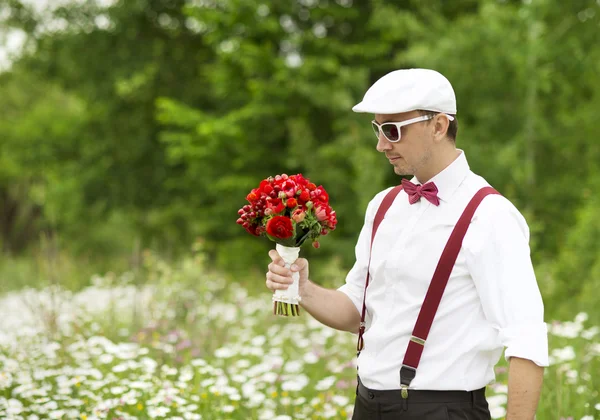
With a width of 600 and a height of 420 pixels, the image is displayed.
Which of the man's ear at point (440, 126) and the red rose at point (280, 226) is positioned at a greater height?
the man's ear at point (440, 126)

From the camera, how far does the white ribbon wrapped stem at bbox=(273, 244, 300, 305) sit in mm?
2553

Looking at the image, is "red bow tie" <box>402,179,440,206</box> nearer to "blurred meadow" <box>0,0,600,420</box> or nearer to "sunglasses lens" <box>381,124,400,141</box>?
"sunglasses lens" <box>381,124,400,141</box>

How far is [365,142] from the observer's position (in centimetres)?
1102

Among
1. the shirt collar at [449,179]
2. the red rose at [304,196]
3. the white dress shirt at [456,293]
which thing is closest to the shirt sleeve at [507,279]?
the white dress shirt at [456,293]

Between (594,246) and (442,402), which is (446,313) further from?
(594,246)

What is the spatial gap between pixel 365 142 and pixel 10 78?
14314 millimetres

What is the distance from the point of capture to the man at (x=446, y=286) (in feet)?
6.90

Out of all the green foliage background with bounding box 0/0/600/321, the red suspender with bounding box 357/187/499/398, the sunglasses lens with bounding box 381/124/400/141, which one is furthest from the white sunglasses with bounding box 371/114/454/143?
the green foliage background with bounding box 0/0/600/321

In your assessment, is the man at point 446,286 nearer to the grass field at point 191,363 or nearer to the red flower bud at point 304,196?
the red flower bud at point 304,196

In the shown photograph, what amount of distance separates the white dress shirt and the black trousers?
1.2 inches

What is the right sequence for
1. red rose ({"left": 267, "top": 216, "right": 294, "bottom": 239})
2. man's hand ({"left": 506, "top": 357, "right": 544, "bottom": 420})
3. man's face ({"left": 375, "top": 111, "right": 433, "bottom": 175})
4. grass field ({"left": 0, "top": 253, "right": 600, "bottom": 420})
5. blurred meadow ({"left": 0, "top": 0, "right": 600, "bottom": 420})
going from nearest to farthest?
man's hand ({"left": 506, "top": 357, "right": 544, "bottom": 420})
man's face ({"left": 375, "top": 111, "right": 433, "bottom": 175})
red rose ({"left": 267, "top": 216, "right": 294, "bottom": 239})
grass field ({"left": 0, "top": 253, "right": 600, "bottom": 420})
blurred meadow ({"left": 0, "top": 0, "right": 600, "bottom": 420})

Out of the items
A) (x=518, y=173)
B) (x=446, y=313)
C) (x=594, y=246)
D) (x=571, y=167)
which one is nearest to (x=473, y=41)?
(x=518, y=173)

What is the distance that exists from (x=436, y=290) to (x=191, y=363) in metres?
3.44

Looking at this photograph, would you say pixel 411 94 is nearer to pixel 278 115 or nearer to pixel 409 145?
pixel 409 145
